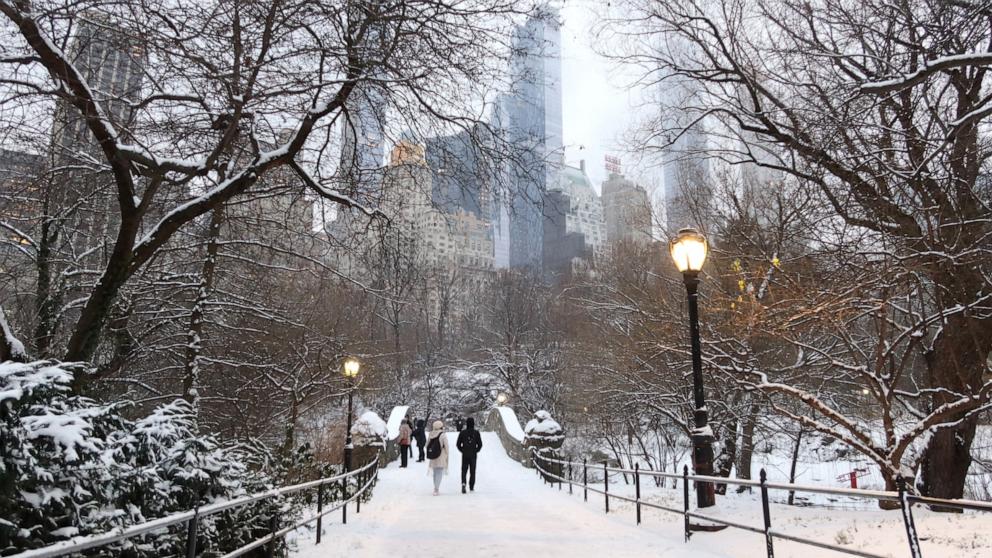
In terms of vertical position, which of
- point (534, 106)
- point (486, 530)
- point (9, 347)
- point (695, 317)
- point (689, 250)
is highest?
point (534, 106)

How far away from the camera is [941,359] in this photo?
33.6ft

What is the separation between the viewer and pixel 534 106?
24.3 feet

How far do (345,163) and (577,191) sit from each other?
5.05 metres

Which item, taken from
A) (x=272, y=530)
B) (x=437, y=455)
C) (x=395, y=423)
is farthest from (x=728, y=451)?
(x=272, y=530)

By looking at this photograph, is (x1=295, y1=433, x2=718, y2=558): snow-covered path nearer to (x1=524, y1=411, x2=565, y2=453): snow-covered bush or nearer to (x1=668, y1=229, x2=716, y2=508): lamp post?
(x1=668, y1=229, x2=716, y2=508): lamp post

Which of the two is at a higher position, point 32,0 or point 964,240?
point 32,0

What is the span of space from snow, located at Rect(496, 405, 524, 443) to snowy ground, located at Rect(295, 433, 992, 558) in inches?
453

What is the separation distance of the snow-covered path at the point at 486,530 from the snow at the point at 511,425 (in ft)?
31.5

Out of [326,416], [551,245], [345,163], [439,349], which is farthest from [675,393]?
[439,349]

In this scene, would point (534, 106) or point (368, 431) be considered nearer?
point (534, 106)

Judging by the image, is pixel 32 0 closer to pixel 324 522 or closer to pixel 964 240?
pixel 324 522

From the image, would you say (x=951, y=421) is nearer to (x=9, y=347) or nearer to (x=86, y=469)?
(x=86, y=469)

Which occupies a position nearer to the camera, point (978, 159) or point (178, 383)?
point (978, 159)

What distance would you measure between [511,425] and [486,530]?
1772 cm
